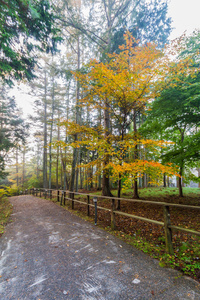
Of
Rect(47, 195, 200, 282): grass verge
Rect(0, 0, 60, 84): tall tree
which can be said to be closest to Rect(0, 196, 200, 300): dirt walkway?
Rect(47, 195, 200, 282): grass verge

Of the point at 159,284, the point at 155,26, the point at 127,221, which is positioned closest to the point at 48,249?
the point at 159,284

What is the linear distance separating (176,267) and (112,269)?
1102mm

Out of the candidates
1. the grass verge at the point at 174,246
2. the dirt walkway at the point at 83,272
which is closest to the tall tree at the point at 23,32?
the dirt walkway at the point at 83,272

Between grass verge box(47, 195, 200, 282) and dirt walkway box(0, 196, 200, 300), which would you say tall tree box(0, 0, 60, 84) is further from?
grass verge box(47, 195, 200, 282)

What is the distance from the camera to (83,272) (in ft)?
7.15

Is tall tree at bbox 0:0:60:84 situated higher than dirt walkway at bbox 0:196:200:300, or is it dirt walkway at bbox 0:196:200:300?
tall tree at bbox 0:0:60:84

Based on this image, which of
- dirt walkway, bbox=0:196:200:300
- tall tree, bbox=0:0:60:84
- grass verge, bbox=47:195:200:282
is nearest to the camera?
dirt walkway, bbox=0:196:200:300

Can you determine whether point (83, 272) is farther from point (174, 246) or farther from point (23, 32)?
point (23, 32)

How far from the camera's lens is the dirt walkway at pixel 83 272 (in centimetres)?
176

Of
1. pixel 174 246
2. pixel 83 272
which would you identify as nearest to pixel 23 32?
pixel 83 272

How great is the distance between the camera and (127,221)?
4.91 meters

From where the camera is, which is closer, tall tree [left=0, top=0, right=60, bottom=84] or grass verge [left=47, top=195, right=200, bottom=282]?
grass verge [left=47, top=195, right=200, bottom=282]

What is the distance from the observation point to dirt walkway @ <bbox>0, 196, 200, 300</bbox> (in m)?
1.76

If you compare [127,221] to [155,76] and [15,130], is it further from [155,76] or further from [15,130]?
[15,130]
